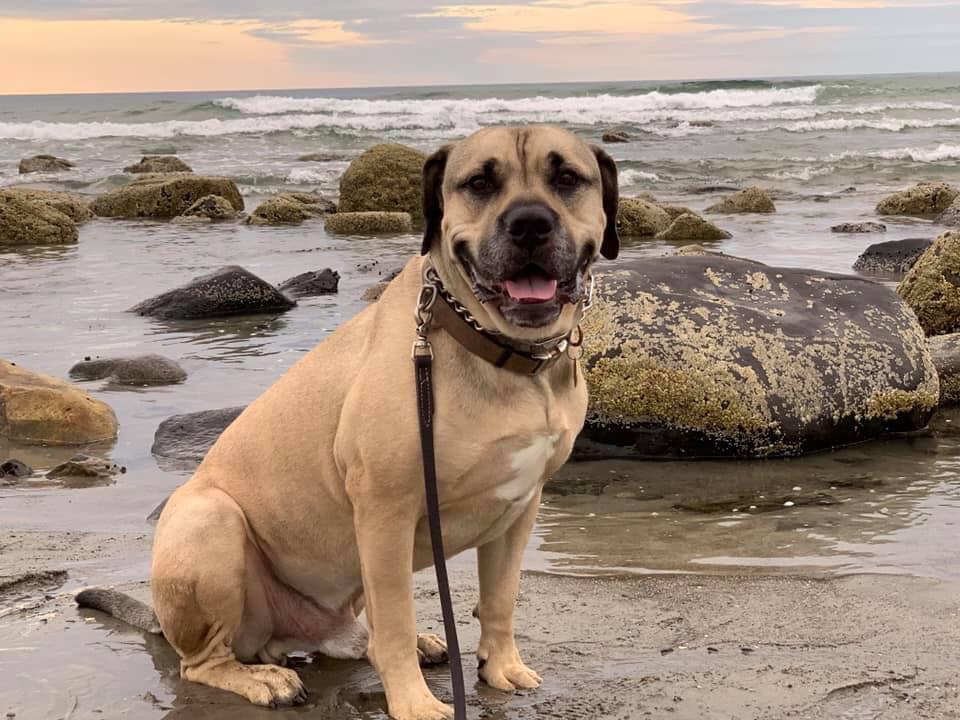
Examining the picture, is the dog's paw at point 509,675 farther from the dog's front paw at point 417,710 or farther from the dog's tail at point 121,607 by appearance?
the dog's tail at point 121,607

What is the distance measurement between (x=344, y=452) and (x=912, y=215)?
65.1 feet

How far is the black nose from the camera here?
11.2 feet

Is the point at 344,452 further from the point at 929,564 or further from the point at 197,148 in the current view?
the point at 197,148

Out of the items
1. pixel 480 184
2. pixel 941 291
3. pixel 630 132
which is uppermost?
pixel 480 184

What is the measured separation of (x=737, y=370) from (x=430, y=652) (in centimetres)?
368

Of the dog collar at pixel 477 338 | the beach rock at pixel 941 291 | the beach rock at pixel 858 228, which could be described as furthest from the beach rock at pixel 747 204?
the dog collar at pixel 477 338

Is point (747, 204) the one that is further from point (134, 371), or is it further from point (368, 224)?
point (134, 371)

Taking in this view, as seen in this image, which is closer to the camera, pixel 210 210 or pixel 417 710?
pixel 417 710

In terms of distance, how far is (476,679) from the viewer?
4.20 metres

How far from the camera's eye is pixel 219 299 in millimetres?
12508

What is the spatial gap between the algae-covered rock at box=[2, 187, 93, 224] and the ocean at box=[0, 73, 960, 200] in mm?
5881

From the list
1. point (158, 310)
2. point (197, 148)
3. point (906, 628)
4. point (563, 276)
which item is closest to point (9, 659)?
point (563, 276)

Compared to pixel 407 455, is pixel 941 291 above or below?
below

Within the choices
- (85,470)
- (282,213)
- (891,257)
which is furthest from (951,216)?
(85,470)
